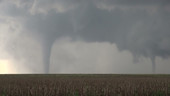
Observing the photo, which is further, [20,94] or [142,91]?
[142,91]

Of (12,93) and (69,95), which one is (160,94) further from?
(12,93)

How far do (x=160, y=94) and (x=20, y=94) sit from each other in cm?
1289

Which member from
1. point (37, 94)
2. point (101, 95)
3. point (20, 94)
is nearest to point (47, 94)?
point (37, 94)

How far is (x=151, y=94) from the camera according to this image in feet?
74.3

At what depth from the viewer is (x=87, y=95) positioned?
2175 centimetres

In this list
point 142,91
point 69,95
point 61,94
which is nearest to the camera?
point 69,95

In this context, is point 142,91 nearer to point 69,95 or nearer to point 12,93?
point 69,95

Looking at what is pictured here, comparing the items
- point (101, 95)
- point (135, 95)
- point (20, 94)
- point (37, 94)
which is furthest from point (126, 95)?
point (20, 94)

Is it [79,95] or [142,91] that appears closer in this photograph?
[79,95]

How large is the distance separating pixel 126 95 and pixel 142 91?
3.37 metres

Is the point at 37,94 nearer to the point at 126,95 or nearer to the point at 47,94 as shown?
the point at 47,94

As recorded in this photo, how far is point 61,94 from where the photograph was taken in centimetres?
2220

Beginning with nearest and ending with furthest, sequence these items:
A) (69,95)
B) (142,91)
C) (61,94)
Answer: (69,95) → (61,94) → (142,91)

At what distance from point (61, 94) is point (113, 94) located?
4.72 meters
